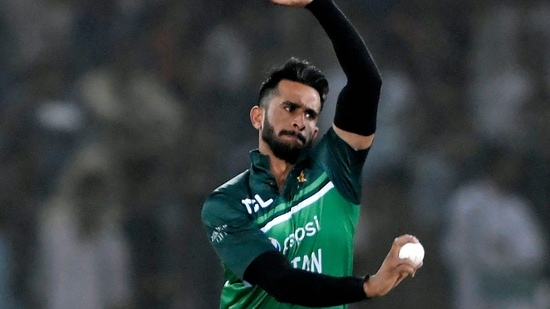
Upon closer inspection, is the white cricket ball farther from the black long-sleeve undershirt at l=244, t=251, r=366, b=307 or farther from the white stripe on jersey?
the white stripe on jersey

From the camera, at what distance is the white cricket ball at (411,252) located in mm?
2732

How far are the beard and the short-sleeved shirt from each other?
3cm

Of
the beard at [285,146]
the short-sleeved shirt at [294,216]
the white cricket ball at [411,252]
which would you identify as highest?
the beard at [285,146]

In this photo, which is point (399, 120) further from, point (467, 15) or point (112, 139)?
point (112, 139)

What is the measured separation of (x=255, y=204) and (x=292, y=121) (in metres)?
0.30

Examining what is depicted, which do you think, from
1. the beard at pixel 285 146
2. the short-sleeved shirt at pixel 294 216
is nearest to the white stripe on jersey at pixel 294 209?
the short-sleeved shirt at pixel 294 216

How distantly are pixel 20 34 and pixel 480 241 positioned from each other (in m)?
3.02

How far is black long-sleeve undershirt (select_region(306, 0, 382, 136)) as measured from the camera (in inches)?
130

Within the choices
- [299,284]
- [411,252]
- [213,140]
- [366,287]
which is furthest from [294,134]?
[213,140]

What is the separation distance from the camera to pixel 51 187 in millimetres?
6191

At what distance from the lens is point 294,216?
336cm

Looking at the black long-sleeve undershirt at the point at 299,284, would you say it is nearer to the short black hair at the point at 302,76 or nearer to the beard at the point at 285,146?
the beard at the point at 285,146

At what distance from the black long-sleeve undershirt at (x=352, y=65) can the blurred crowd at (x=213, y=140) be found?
9.29 feet

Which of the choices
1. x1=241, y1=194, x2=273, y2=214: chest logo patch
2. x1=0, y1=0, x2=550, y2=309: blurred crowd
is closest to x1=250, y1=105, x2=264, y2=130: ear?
x1=241, y1=194, x2=273, y2=214: chest logo patch
